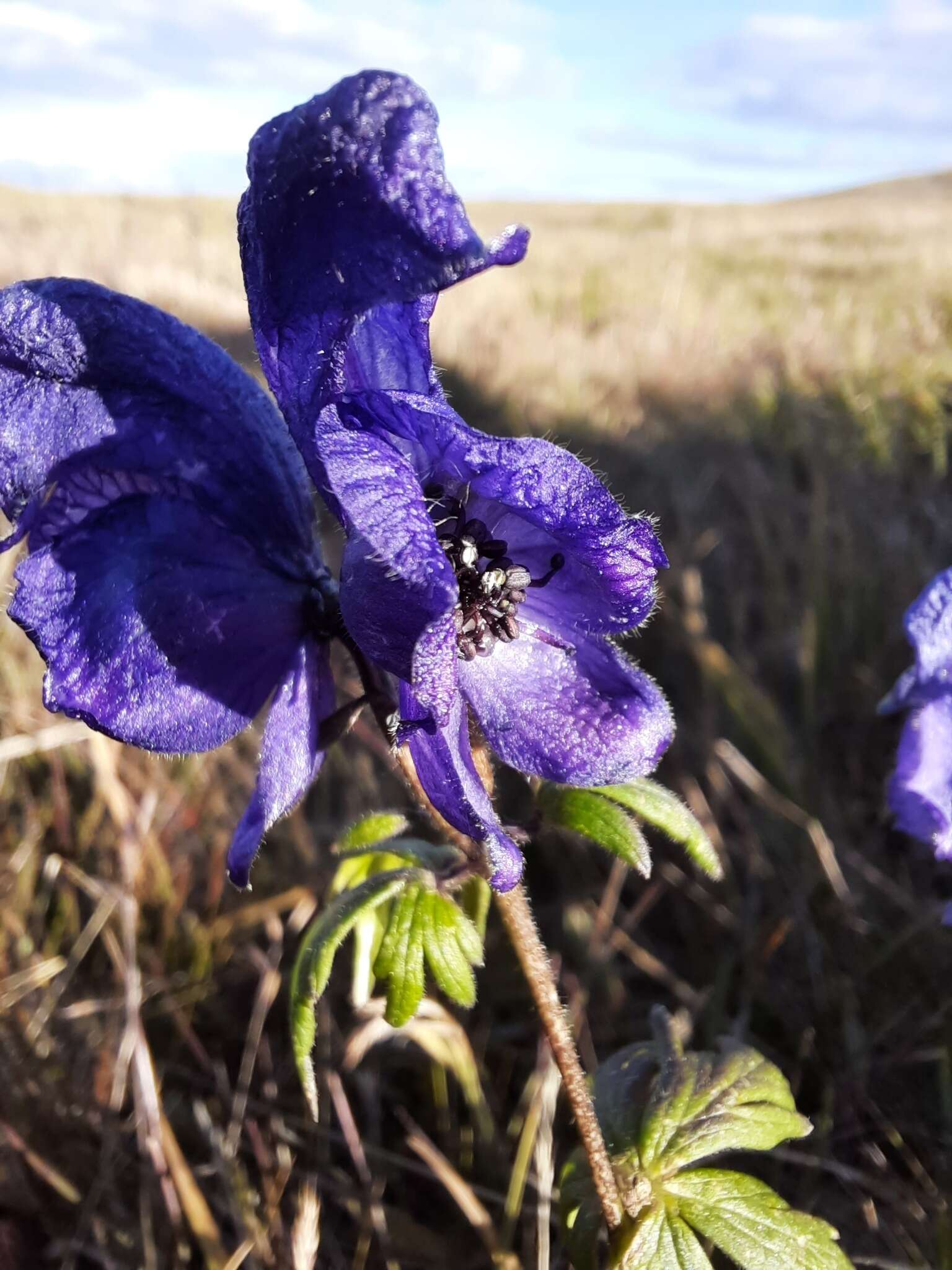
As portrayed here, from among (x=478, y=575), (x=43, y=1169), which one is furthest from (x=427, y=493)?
(x=43, y=1169)

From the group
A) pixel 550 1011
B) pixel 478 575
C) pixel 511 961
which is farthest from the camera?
pixel 511 961

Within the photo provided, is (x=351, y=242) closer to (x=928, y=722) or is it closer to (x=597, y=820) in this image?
(x=597, y=820)

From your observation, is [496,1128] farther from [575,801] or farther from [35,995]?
[575,801]

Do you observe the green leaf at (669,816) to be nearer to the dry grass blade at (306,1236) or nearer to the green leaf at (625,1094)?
the green leaf at (625,1094)

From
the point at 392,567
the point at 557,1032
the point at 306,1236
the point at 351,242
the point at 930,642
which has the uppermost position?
the point at 351,242

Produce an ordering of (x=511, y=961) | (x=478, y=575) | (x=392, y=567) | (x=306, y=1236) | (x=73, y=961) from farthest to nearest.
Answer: (x=511, y=961) → (x=73, y=961) → (x=306, y=1236) → (x=478, y=575) → (x=392, y=567)

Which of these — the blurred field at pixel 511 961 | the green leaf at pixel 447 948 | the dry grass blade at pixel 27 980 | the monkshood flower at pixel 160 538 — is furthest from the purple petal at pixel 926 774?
the dry grass blade at pixel 27 980

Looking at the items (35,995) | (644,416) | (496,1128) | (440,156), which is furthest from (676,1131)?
(644,416)
